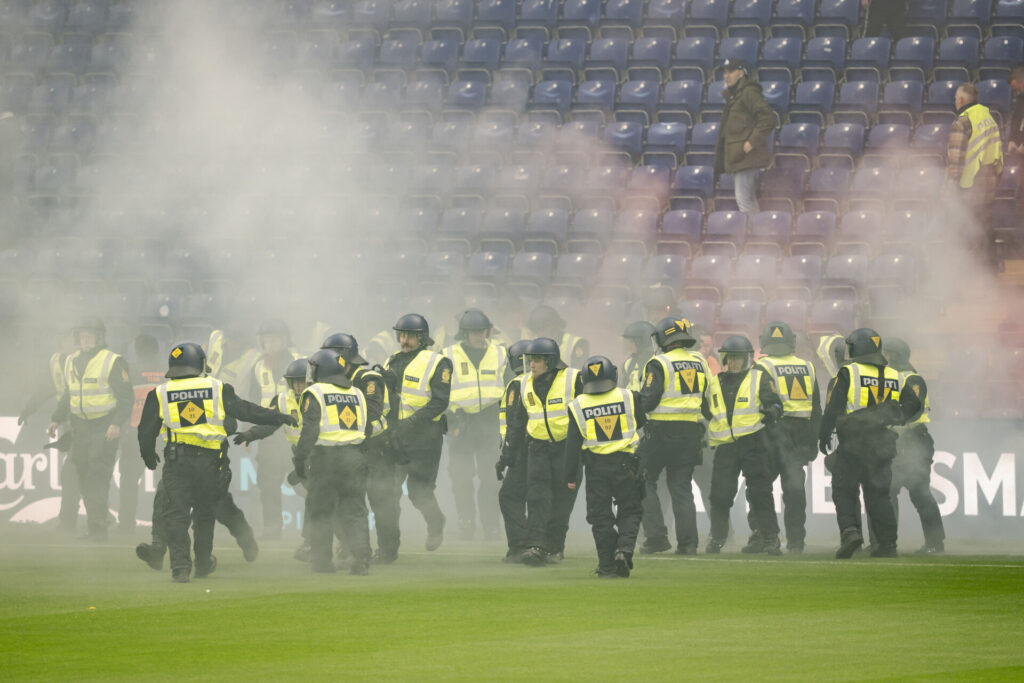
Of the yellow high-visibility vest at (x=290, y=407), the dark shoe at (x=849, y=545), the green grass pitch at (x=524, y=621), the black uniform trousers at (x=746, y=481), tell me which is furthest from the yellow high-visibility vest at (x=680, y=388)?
the yellow high-visibility vest at (x=290, y=407)

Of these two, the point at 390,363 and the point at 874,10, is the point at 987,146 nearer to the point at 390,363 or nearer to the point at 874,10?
the point at 874,10

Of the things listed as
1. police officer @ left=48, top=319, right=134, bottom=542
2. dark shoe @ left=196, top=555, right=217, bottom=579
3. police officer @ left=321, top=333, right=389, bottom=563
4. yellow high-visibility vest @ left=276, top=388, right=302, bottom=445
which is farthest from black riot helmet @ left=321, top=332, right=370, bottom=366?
police officer @ left=48, top=319, right=134, bottom=542

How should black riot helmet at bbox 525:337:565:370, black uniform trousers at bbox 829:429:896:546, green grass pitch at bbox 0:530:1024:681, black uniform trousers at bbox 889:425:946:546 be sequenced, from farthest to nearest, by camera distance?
black uniform trousers at bbox 889:425:946:546 < black uniform trousers at bbox 829:429:896:546 < black riot helmet at bbox 525:337:565:370 < green grass pitch at bbox 0:530:1024:681

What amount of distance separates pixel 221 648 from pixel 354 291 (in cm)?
1192

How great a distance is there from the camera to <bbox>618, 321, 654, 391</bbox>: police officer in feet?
49.9

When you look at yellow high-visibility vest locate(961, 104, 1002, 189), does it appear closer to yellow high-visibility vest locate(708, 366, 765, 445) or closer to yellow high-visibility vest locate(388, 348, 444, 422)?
yellow high-visibility vest locate(708, 366, 765, 445)

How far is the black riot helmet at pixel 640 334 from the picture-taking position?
15.2 metres

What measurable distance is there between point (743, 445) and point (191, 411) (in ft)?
15.9

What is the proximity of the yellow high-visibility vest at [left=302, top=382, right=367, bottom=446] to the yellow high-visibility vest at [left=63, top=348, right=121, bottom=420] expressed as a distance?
445cm

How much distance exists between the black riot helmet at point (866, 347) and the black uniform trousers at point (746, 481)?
1.10m

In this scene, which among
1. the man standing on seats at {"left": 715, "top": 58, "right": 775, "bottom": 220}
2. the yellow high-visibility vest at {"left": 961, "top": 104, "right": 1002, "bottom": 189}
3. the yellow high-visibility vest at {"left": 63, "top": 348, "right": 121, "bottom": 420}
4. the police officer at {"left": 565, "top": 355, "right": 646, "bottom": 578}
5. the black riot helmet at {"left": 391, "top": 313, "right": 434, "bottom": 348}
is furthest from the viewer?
the man standing on seats at {"left": 715, "top": 58, "right": 775, "bottom": 220}

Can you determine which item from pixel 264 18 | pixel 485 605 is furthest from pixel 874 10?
pixel 485 605

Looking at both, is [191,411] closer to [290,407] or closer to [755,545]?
[290,407]

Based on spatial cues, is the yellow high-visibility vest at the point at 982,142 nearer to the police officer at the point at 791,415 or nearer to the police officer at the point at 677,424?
the police officer at the point at 791,415
